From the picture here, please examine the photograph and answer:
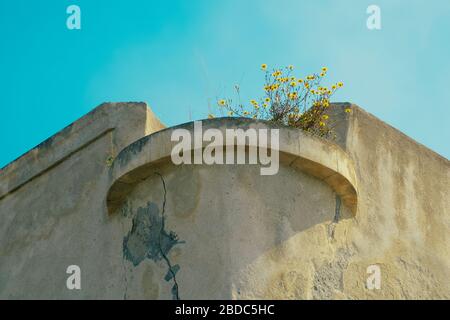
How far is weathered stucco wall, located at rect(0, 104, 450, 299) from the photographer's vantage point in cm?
572

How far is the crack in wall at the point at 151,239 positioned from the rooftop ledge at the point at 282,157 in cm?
16

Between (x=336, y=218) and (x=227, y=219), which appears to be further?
(x=336, y=218)

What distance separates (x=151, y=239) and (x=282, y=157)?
0.97 metres

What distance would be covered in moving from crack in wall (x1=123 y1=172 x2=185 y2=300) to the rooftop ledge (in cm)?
16

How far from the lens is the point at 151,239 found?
234 inches

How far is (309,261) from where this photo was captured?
5.82 m

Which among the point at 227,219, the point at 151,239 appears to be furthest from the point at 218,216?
the point at 151,239

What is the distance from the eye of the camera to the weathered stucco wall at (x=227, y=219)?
5.72 m

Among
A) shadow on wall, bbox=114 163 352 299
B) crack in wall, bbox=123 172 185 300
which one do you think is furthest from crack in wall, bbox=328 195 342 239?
crack in wall, bbox=123 172 185 300

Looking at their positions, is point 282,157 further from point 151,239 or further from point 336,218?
point 151,239

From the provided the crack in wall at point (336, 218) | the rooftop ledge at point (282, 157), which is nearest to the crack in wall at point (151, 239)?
the rooftop ledge at point (282, 157)

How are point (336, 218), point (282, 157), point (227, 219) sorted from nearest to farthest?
point (227, 219) → point (282, 157) → point (336, 218)

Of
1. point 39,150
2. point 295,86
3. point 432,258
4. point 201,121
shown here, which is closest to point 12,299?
point 39,150

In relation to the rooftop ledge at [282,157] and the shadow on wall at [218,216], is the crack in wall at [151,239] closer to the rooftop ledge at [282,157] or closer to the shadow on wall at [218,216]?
the shadow on wall at [218,216]
